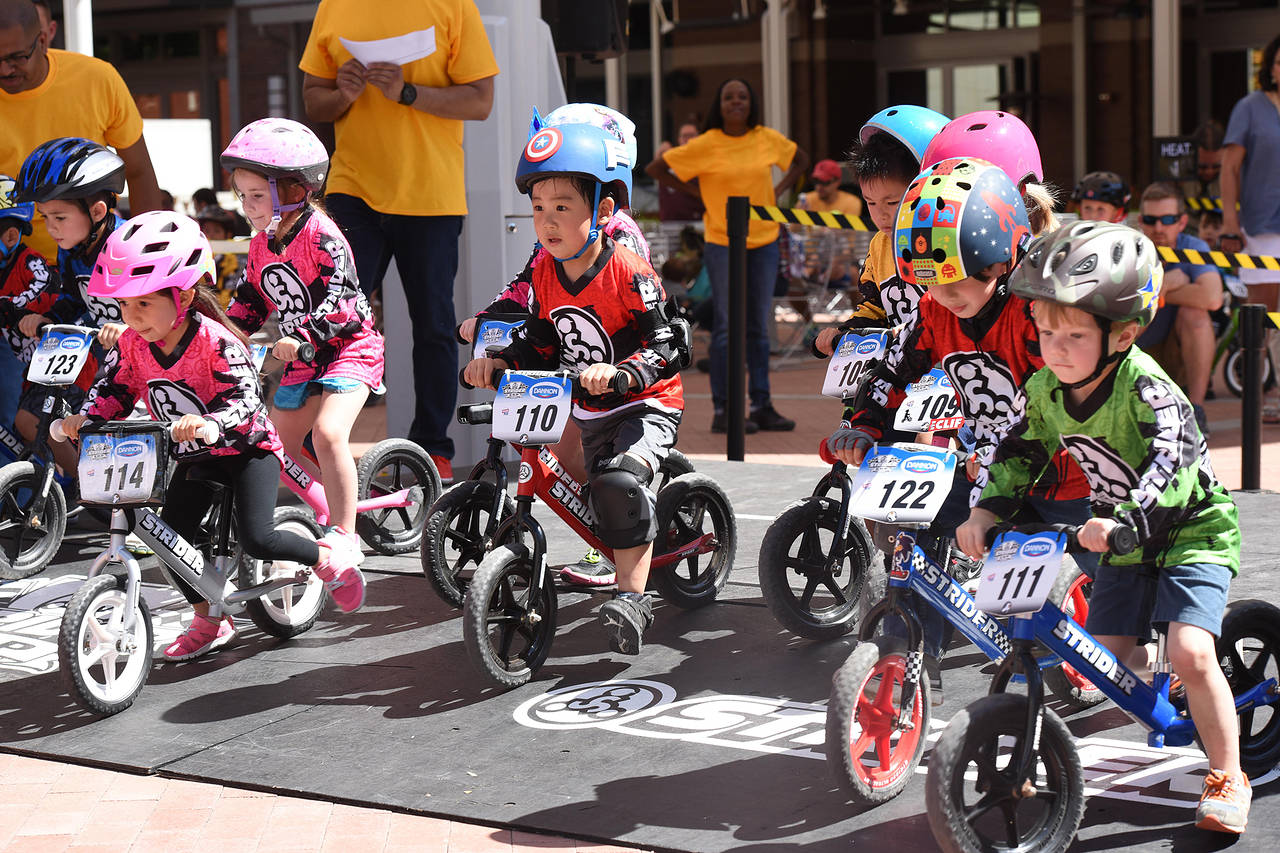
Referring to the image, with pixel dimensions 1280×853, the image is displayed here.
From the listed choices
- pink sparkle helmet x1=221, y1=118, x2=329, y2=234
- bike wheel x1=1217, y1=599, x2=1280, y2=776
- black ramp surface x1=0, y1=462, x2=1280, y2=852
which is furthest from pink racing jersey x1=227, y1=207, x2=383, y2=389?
bike wheel x1=1217, y1=599, x2=1280, y2=776

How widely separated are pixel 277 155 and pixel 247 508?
142 centimetres

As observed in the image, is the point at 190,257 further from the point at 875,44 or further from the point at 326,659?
the point at 875,44

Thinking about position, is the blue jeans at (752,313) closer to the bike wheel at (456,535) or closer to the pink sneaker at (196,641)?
the bike wheel at (456,535)

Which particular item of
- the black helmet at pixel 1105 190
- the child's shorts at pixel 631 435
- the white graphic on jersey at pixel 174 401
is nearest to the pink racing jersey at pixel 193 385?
the white graphic on jersey at pixel 174 401

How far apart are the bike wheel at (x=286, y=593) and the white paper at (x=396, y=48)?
2558 mm

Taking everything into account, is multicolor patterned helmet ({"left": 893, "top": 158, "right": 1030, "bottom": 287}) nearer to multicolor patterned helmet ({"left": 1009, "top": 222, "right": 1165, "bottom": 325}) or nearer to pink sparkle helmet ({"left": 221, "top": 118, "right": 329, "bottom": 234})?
multicolor patterned helmet ({"left": 1009, "top": 222, "right": 1165, "bottom": 325})

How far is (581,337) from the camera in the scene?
18.3ft

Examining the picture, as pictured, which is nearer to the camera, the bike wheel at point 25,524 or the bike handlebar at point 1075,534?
the bike handlebar at point 1075,534

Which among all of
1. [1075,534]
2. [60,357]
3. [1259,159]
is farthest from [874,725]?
[1259,159]

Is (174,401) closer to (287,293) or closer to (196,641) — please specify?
(196,641)

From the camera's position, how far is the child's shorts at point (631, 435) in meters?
5.52

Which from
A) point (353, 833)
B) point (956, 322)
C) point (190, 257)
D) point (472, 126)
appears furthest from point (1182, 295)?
point (353, 833)

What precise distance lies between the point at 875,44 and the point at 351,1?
2104cm

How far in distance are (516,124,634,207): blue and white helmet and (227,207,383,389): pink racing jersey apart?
45.4 inches
